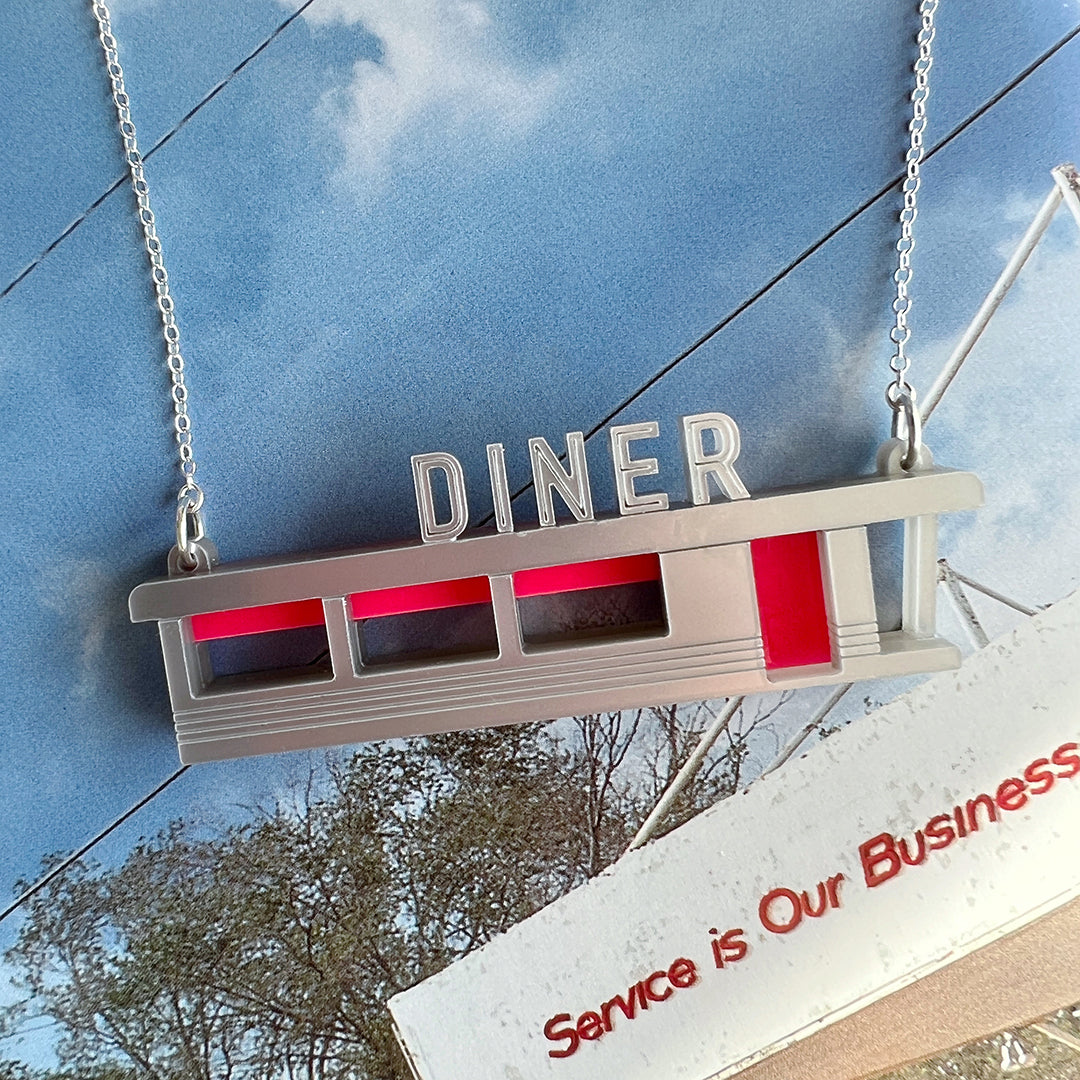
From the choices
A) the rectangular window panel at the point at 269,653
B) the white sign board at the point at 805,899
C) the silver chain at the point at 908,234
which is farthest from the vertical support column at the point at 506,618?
the silver chain at the point at 908,234

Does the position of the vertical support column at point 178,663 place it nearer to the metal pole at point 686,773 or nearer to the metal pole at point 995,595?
the metal pole at point 686,773

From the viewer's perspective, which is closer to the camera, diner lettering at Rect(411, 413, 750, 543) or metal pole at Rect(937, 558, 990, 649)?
diner lettering at Rect(411, 413, 750, 543)

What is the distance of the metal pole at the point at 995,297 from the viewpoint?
5.03ft

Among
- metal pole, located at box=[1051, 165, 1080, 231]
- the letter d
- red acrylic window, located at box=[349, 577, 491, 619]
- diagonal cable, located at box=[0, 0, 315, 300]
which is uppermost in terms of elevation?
diagonal cable, located at box=[0, 0, 315, 300]

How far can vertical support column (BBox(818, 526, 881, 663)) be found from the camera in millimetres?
1423

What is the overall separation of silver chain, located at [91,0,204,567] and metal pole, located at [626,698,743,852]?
97 cm

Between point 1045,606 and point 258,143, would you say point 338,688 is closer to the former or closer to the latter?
point 258,143

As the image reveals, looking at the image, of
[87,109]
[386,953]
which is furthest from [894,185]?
[386,953]

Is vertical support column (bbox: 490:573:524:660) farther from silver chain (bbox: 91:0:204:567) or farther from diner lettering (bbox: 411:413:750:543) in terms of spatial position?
silver chain (bbox: 91:0:204:567)

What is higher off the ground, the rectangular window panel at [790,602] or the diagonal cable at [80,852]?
the rectangular window panel at [790,602]

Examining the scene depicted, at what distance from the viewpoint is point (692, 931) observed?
5.12ft

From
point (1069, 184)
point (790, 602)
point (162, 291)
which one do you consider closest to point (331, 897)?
point (790, 602)

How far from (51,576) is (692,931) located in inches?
52.3

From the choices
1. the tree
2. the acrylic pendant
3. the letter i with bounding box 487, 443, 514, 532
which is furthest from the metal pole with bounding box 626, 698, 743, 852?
the letter i with bounding box 487, 443, 514, 532
